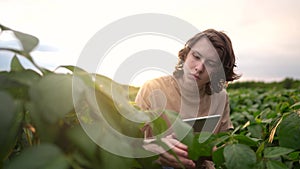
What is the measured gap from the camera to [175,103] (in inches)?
77.9

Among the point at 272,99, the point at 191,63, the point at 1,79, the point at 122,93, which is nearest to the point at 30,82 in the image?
the point at 1,79

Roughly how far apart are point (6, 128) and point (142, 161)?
0.76ft

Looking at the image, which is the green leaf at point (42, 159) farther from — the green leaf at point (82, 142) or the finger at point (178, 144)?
the finger at point (178, 144)

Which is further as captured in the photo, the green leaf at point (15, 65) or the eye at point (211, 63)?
the eye at point (211, 63)

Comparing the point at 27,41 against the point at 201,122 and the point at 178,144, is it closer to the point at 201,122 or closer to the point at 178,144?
the point at 178,144

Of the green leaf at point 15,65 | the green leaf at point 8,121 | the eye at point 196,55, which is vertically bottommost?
the eye at point 196,55

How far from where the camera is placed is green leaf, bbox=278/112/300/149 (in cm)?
94

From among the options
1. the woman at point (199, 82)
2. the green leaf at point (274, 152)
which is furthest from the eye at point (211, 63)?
the green leaf at point (274, 152)

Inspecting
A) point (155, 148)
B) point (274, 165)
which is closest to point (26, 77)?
point (155, 148)

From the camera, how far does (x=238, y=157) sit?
733 mm

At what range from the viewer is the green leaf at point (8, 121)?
0.47m

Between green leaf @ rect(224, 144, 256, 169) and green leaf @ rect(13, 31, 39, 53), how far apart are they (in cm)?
42

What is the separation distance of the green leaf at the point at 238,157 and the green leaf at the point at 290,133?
0.75 feet

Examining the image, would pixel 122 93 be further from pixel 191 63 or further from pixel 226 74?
pixel 226 74
